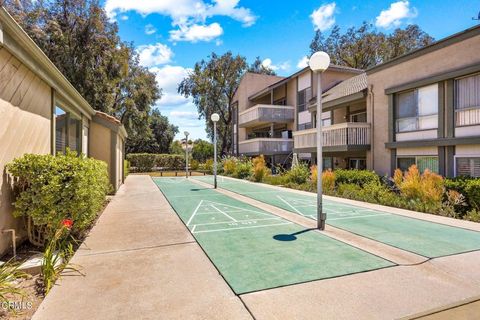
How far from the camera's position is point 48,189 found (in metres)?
4.96

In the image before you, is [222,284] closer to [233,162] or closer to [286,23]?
[286,23]

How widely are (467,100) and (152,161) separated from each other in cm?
3294

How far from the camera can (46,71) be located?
6.33 metres

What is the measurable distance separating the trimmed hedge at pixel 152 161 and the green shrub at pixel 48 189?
31565 mm

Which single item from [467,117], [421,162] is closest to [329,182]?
[421,162]

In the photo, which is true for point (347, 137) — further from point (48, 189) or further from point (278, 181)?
point (48, 189)

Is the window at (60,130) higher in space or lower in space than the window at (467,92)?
lower

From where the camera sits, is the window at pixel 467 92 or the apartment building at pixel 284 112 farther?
the apartment building at pixel 284 112

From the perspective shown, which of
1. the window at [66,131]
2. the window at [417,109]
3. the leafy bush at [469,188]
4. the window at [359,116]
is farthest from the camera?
the window at [359,116]

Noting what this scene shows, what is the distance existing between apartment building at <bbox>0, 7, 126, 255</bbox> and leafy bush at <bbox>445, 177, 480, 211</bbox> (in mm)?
11697

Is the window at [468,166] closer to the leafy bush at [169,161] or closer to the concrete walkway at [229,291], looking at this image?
the concrete walkway at [229,291]

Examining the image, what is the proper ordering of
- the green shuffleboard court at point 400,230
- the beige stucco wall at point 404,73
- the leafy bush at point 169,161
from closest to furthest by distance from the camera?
1. the green shuffleboard court at point 400,230
2. the beige stucco wall at point 404,73
3. the leafy bush at point 169,161

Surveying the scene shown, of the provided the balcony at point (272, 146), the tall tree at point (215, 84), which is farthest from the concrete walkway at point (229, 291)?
the tall tree at point (215, 84)

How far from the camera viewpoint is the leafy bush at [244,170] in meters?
22.3
